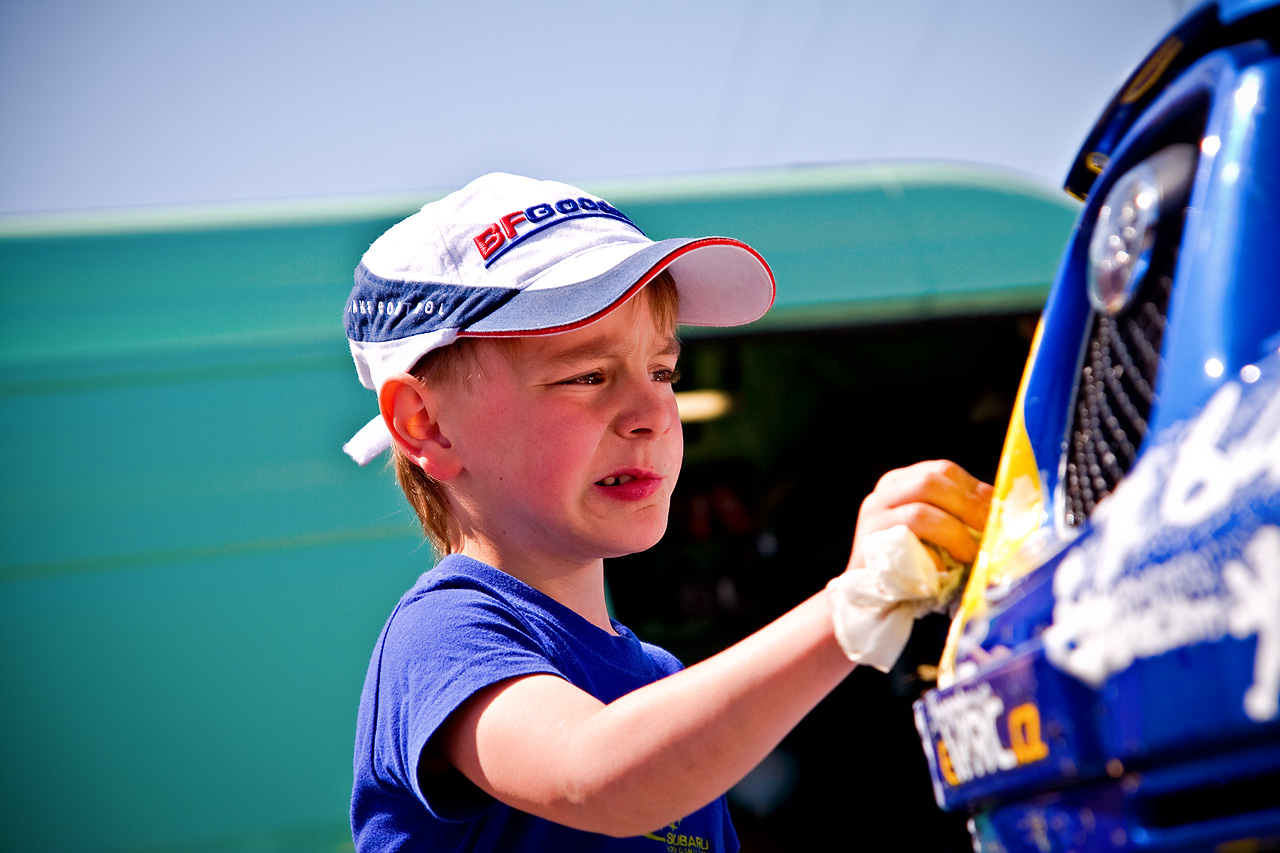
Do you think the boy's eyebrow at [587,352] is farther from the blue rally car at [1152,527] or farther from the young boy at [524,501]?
the blue rally car at [1152,527]

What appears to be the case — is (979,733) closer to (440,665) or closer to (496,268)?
(440,665)

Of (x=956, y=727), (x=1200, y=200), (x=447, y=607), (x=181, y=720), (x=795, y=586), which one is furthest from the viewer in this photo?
(x=795, y=586)

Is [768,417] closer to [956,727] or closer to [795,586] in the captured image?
[795,586]

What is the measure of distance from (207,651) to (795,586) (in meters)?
2.26

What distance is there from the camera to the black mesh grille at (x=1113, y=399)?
706 mm

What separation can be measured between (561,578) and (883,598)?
0.65 m

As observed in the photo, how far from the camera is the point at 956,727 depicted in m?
0.75

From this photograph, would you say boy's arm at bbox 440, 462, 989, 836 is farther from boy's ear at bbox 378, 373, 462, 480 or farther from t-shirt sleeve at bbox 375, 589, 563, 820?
boy's ear at bbox 378, 373, 462, 480

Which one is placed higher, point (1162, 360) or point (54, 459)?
point (1162, 360)

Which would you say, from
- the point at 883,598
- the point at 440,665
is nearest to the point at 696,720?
the point at 883,598

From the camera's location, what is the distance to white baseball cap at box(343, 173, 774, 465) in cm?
119

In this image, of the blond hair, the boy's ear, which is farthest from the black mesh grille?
the boy's ear

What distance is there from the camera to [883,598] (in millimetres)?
747

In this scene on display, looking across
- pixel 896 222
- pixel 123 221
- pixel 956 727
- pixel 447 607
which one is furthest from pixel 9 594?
pixel 956 727
